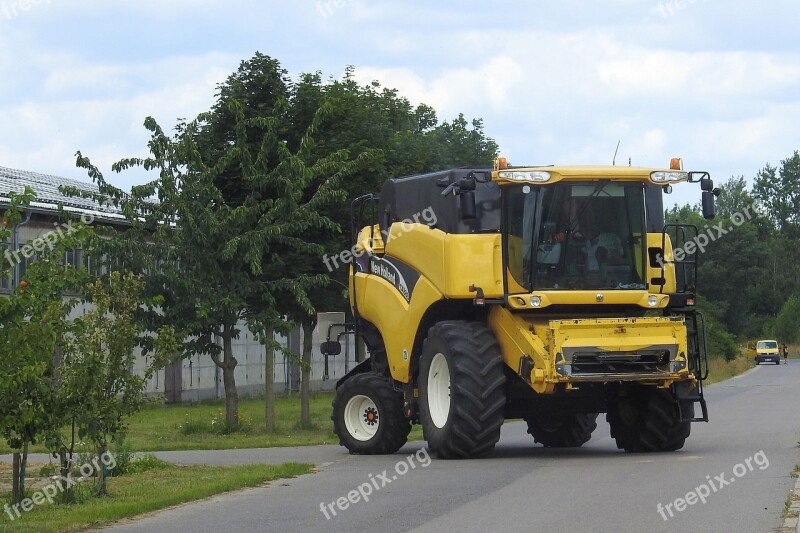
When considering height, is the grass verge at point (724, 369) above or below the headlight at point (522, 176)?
below

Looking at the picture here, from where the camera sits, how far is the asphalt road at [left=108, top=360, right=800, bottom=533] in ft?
41.1

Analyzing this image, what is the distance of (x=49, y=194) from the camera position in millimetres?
42969

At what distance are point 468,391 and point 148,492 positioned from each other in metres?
4.59

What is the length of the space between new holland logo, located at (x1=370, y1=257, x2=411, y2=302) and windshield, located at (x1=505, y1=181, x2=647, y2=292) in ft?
7.06

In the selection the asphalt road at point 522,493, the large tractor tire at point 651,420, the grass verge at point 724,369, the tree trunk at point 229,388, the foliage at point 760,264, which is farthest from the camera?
the foliage at point 760,264

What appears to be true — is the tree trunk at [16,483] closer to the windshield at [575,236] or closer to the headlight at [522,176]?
the windshield at [575,236]

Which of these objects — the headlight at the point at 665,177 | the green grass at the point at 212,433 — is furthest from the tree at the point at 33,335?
the headlight at the point at 665,177

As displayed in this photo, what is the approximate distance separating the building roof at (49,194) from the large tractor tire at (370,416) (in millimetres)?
13804

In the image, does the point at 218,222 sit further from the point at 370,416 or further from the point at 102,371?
the point at 102,371

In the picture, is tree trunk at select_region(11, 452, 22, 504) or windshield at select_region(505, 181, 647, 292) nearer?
tree trunk at select_region(11, 452, 22, 504)

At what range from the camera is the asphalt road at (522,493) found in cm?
1252

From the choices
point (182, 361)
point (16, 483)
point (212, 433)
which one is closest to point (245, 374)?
point (182, 361)

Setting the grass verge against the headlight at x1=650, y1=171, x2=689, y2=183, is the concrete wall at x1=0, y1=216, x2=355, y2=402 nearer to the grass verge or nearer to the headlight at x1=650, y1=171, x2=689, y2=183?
the grass verge

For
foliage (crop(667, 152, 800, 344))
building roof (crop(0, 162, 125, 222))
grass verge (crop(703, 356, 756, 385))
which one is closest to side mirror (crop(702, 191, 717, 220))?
building roof (crop(0, 162, 125, 222))
